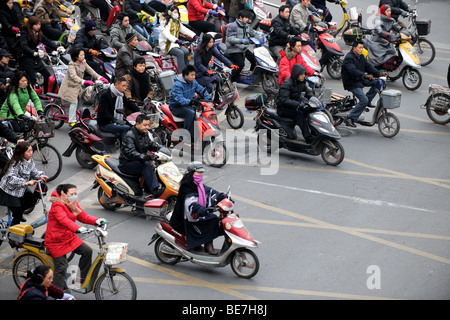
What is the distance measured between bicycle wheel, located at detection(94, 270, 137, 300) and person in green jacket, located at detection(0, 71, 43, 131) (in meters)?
5.06

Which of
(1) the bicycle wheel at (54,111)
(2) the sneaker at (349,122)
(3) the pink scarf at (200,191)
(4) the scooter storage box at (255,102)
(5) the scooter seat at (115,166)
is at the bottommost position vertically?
(1) the bicycle wheel at (54,111)

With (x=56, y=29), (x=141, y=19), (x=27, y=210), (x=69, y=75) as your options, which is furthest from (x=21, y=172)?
(x=141, y=19)

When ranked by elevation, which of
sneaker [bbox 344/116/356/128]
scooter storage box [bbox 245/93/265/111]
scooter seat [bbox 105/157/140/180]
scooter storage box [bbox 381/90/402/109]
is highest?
scooter storage box [bbox 381/90/402/109]

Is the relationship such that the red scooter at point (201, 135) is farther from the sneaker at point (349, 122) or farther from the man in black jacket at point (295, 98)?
the sneaker at point (349, 122)

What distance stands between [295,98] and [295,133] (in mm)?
708

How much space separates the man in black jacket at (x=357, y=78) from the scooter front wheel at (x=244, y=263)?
6779 millimetres

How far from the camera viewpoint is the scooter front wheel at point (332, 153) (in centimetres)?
1455

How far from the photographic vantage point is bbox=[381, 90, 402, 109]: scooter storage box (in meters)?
15.5

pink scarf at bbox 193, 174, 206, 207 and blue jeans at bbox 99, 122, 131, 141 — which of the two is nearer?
pink scarf at bbox 193, 174, 206, 207

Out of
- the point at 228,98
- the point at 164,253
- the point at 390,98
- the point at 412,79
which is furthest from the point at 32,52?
the point at 412,79

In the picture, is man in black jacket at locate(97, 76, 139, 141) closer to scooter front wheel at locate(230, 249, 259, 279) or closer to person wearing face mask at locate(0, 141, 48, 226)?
person wearing face mask at locate(0, 141, 48, 226)

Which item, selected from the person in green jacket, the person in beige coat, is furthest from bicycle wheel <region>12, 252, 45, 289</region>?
the person in beige coat

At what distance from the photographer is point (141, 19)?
19.9m

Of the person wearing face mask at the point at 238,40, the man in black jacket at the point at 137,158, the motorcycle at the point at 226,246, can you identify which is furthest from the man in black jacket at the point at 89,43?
the motorcycle at the point at 226,246
